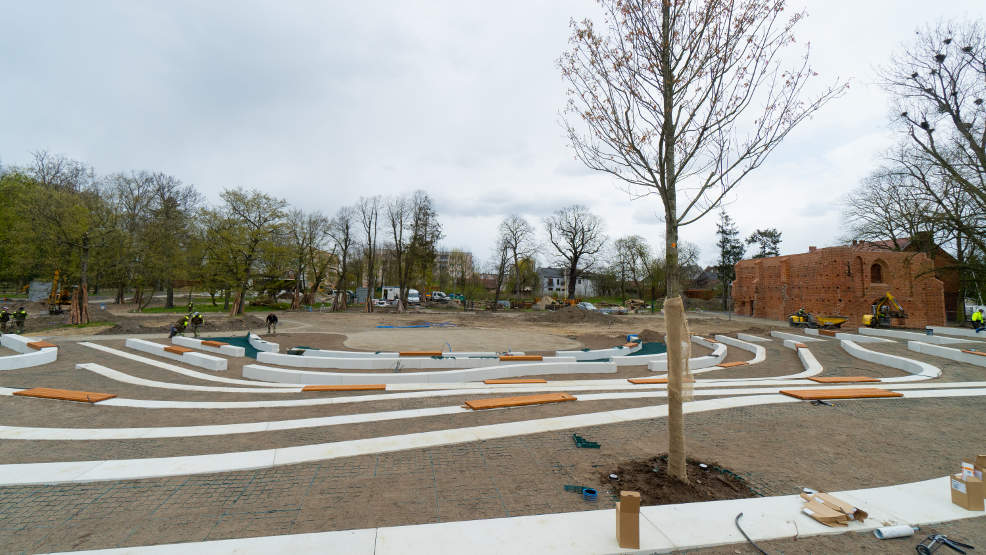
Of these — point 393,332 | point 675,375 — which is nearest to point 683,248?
point 393,332

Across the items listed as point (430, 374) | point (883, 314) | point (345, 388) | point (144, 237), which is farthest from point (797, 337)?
point (144, 237)

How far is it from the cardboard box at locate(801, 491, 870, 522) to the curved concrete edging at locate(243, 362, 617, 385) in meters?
8.60

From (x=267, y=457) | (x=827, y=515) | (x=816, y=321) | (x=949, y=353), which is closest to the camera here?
(x=827, y=515)

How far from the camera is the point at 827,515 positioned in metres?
3.68

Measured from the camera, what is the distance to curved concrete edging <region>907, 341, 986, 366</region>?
1295cm

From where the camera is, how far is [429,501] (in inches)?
160

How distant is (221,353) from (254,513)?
14416mm

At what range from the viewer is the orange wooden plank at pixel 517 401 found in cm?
768

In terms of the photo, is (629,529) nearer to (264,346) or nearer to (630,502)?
(630,502)

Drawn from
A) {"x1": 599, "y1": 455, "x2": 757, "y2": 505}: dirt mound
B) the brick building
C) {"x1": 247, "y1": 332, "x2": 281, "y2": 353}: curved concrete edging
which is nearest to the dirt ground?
{"x1": 599, "y1": 455, "x2": 757, "y2": 505}: dirt mound

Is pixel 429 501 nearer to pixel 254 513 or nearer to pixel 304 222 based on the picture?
pixel 254 513

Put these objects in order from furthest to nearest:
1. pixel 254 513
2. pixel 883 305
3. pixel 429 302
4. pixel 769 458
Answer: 1. pixel 429 302
2. pixel 883 305
3. pixel 769 458
4. pixel 254 513

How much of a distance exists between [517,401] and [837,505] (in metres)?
5.07

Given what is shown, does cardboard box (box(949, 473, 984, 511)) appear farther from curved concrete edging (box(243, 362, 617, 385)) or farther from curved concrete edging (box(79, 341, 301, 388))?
curved concrete edging (box(79, 341, 301, 388))
